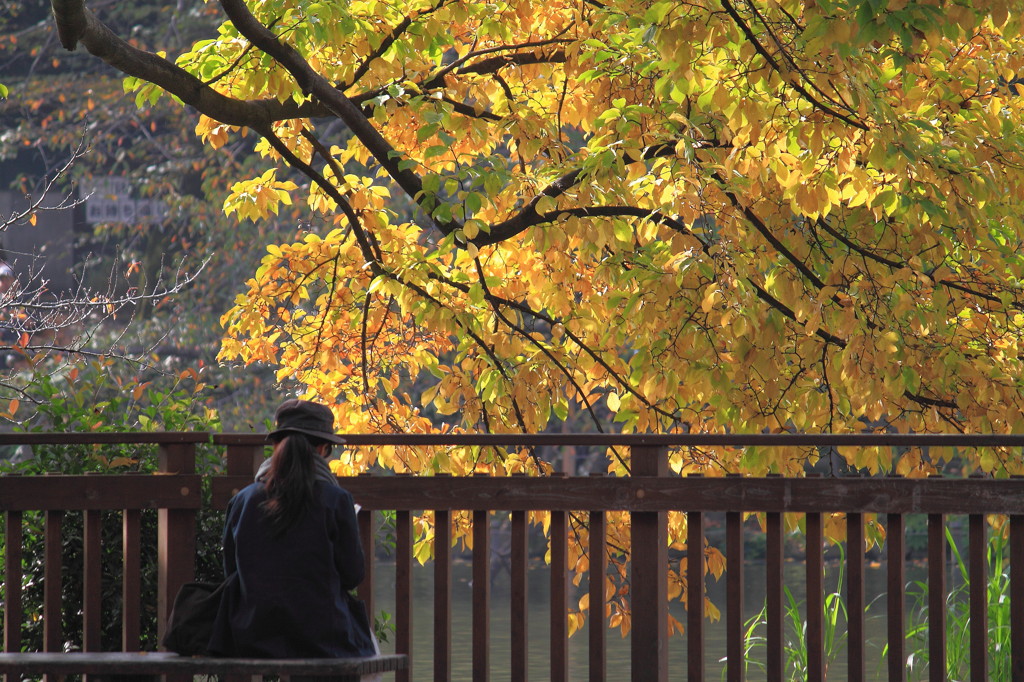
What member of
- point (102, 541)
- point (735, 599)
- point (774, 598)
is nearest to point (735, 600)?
point (735, 599)

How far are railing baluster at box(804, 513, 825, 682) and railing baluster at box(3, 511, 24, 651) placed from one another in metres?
2.72

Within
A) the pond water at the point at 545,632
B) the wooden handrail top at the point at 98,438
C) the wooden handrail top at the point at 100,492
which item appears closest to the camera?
the wooden handrail top at the point at 98,438

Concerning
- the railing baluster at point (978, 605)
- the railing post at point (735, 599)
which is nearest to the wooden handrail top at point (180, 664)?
Answer: the railing post at point (735, 599)

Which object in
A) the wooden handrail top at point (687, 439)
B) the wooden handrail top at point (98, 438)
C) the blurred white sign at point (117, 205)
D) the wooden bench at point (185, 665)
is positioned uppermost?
the blurred white sign at point (117, 205)

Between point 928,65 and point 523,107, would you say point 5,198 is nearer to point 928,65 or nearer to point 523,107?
point 523,107

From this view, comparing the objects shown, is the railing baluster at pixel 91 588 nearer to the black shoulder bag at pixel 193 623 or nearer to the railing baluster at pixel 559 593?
the black shoulder bag at pixel 193 623

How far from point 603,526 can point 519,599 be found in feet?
1.29

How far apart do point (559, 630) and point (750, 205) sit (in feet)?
8.59

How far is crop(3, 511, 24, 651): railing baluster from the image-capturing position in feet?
13.5

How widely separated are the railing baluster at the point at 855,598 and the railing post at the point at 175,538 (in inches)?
90.6

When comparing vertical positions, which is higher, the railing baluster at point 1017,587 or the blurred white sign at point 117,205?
the blurred white sign at point 117,205

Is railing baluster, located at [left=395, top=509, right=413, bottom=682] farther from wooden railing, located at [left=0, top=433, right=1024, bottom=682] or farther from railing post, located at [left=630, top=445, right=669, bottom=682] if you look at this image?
railing post, located at [left=630, top=445, right=669, bottom=682]

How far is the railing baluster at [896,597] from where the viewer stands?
4039mm

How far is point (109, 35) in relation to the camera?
5137 millimetres
